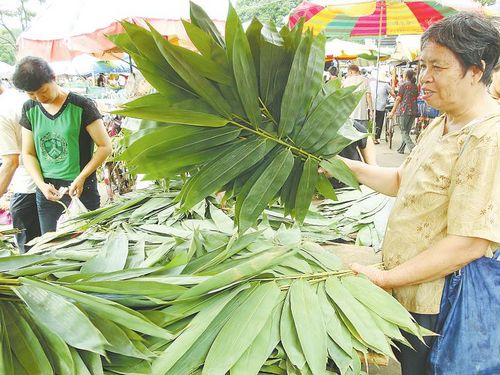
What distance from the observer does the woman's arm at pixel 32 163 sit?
2857mm

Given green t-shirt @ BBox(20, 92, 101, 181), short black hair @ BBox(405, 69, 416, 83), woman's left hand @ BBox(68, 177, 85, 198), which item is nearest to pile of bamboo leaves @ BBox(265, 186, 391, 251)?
woman's left hand @ BBox(68, 177, 85, 198)

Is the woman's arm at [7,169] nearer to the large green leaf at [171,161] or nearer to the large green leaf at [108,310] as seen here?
the large green leaf at [171,161]

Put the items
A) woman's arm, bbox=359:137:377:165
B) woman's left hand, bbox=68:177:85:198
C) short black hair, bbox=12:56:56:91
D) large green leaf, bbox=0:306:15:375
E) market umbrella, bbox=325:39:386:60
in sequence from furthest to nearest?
1. market umbrella, bbox=325:39:386:60
2. woman's arm, bbox=359:137:377:165
3. woman's left hand, bbox=68:177:85:198
4. short black hair, bbox=12:56:56:91
5. large green leaf, bbox=0:306:15:375

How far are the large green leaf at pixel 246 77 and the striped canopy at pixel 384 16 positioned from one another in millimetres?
4440

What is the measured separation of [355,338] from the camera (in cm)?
115

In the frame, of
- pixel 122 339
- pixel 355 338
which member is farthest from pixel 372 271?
pixel 122 339

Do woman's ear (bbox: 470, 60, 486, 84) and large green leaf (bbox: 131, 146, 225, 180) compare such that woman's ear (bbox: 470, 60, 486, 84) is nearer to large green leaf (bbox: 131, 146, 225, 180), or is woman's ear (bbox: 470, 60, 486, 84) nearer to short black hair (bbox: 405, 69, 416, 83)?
large green leaf (bbox: 131, 146, 225, 180)

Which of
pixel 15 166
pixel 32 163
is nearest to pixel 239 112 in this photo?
pixel 32 163

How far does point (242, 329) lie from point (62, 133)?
229 centimetres

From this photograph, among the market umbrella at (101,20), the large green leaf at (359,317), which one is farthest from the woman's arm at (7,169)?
the large green leaf at (359,317)

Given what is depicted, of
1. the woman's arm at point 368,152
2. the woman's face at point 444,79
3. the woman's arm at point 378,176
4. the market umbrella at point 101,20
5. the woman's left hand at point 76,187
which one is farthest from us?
the market umbrella at point 101,20

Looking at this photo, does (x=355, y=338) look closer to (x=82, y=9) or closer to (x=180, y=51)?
(x=180, y=51)

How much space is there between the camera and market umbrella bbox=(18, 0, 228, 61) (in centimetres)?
459

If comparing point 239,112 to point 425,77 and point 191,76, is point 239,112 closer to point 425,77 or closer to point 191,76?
point 191,76
